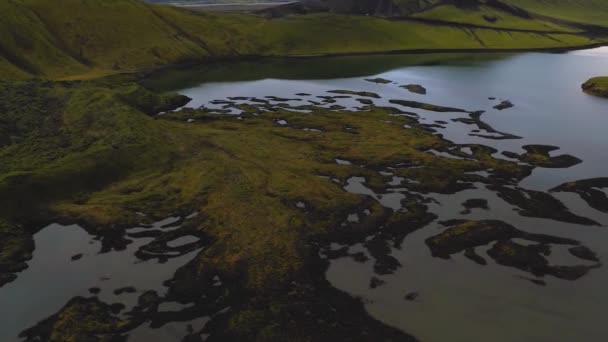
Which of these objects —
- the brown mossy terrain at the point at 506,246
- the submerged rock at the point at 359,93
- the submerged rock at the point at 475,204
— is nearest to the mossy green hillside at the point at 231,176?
the submerged rock at the point at 475,204

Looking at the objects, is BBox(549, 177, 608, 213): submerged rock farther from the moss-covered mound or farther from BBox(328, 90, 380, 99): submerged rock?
the moss-covered mound

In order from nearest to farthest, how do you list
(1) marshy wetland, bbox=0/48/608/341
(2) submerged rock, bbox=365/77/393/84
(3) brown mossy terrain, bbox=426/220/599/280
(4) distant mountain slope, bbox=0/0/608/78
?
(1) marshy wetland, bbox=0/48/608/341 < (3) brown mossy terrain, bbox=426/220/599/280 < (4) distant mountain slope, bbox=0/0/608/78 < (2) submerged rock, bbox=365/77/393/84

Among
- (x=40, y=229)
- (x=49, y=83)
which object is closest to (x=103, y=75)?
(x=49, y=83)

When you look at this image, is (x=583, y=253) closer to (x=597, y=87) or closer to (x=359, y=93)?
(x=359, y=93)

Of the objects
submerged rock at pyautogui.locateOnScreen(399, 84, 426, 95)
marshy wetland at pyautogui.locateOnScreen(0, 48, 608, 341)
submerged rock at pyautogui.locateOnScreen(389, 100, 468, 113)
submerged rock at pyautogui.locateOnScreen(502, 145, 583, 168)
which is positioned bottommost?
marshy wetland at pyautogui.locateOnScreen(0, 48, 608, 341)

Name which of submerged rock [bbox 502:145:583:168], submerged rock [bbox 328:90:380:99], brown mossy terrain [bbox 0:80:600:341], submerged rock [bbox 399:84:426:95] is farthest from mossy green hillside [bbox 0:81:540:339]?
submerged rock [bbox 399:84:426:95]

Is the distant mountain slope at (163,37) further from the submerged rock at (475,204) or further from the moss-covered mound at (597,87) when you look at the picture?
the submerged rock at (475,204)

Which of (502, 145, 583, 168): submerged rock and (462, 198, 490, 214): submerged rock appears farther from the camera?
(502, 145, 583, 168): submerged rock
